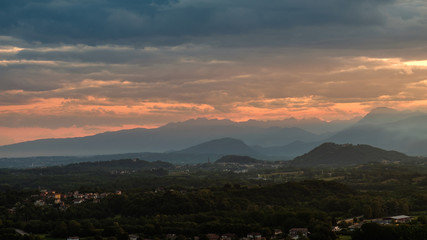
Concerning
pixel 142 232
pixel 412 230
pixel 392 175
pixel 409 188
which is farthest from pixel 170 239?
pixel 392 175

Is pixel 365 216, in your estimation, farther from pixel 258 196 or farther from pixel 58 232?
pixel 58 232

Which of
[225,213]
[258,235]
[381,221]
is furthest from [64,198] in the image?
[381,221]

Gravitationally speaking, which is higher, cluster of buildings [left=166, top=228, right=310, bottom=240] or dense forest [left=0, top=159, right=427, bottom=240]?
dense forest [left=0, top=159, right=427, bottom=240]

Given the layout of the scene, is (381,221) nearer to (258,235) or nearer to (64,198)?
(258,235)

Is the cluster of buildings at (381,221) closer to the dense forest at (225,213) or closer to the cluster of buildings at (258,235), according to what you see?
the dense forest at (225,213)

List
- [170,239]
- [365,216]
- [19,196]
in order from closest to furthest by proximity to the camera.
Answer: [170,239] < [365,216] < [19,196]

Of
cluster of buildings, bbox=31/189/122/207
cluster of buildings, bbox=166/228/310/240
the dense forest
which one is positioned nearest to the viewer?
cluster of buildings, bbox=166/228/310/240

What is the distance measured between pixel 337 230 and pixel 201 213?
22.8 metres

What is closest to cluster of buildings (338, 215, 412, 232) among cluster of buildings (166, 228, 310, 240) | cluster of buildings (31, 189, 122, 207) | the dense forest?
the dense forest

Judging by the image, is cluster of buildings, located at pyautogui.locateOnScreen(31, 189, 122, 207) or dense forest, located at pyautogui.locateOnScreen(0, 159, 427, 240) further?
cluster of buildings, located at pyautogui.locateOnScreen(31, 189, 122, 207)

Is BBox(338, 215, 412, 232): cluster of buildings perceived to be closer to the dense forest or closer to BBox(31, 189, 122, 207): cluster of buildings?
the dense forest

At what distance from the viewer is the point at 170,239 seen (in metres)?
67.9

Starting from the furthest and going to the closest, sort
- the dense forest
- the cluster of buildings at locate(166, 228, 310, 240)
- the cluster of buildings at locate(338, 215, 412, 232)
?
the cluster of buildings at locate(338, 215, 412, 232) < the dense forest < the cluster of buildings at locate(166, 228, 310, 240)

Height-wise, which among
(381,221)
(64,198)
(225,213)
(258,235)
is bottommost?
(381,221)
